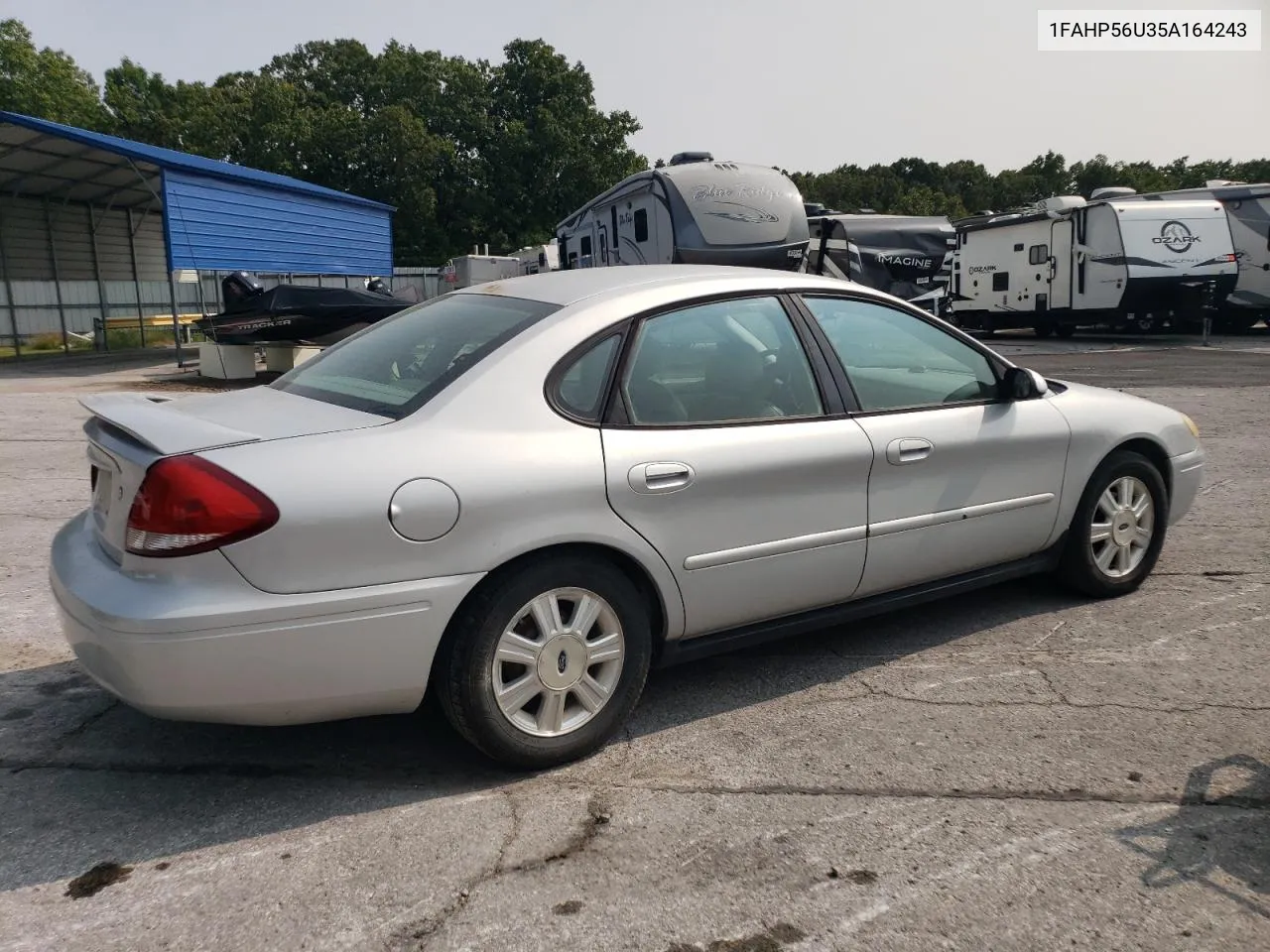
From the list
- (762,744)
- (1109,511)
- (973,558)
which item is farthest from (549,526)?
(1109,511)

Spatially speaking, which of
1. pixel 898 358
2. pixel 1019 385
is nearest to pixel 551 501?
pixel 898 358

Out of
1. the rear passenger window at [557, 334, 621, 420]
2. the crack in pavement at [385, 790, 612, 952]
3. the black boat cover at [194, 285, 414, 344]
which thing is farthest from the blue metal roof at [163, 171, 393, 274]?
the crack in pavement at [385, 790, 612, 952]

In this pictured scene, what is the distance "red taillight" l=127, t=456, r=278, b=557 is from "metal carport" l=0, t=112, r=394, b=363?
16961 mm

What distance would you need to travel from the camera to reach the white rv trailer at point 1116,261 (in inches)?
835

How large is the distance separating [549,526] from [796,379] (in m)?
→ 1.23

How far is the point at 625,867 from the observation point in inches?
106

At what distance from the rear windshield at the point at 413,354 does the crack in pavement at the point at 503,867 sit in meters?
1.26

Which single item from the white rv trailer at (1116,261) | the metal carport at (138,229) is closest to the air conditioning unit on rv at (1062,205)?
the white rv trailer at (1116,261)

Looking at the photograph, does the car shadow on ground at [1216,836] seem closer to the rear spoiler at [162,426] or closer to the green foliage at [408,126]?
the rear spoiler at [162,426]

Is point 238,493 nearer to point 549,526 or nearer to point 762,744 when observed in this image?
point 549,526

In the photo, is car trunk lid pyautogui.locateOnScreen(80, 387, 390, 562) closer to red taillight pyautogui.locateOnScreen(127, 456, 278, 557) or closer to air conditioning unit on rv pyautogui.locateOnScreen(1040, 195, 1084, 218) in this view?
red taillight pyautogui.locateOnScreen(127, 456, 278, 557)

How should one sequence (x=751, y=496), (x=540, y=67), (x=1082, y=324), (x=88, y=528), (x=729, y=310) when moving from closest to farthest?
(x=88, y=528)
(x=751, y=496)
(x=729, y=310)
(x=1082, y=324)
(x=540, y=67)

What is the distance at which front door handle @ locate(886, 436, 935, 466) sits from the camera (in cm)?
388

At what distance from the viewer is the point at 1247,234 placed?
22.5m
